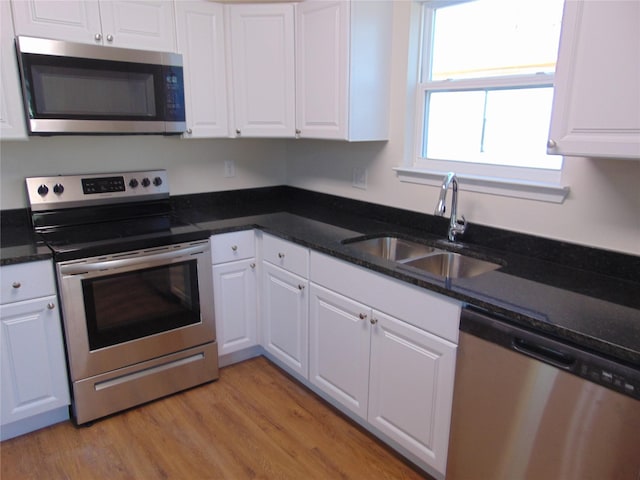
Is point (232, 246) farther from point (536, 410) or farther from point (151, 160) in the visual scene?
point (536, 410)

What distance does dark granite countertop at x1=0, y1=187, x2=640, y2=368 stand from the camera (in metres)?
1.38

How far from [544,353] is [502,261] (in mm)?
629

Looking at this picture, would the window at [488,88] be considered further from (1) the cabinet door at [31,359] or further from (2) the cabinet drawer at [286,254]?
(1) the cabinet door at [31,359]

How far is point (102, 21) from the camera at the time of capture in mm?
2221

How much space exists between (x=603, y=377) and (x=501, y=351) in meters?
0.30

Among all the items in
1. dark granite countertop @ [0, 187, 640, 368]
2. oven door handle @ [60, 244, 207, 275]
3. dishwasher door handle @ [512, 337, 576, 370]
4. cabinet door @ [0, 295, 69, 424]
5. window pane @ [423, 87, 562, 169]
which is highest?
window pane @ [423, 87, 562, 169]

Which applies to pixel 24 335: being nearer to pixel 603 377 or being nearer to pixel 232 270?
pixel 232 270

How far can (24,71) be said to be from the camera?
2.04 metres

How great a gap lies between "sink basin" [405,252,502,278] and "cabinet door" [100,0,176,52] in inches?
65.6

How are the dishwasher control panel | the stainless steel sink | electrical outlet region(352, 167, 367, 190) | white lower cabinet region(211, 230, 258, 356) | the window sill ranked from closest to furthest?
the dishwasher control panel
the window sill
the stainless steel sink
white lower cabinet region(211, 230, 258, 356)
electrical outlet region(352, 167, 367, 190)

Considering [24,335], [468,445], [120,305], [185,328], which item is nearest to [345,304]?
[468,445]

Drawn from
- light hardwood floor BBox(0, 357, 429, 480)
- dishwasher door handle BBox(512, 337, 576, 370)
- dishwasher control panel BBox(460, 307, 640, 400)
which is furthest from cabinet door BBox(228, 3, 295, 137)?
dishwasher door handle BBox(512, 337, 576, 370)

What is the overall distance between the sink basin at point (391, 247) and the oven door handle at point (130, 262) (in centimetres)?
83

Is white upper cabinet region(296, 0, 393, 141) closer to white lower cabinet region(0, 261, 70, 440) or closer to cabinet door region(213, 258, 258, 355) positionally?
cabinet door region(213, 258, 258, 355)
